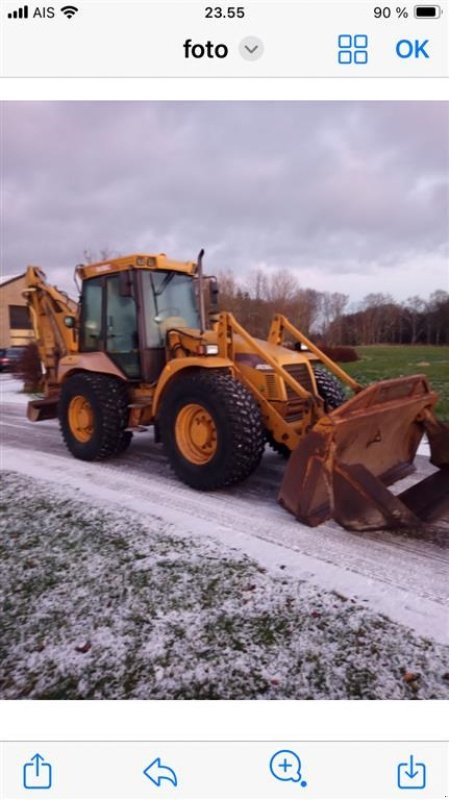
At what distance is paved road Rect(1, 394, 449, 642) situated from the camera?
254 centimetres

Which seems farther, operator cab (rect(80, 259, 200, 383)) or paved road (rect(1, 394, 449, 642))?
operator cab (rect(80, 259, 200, 383))

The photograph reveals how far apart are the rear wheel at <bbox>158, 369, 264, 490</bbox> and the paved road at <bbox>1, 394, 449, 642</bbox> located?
251mm

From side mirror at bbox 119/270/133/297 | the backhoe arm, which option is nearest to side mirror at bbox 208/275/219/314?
side mirror at bbox 119/270/133/297

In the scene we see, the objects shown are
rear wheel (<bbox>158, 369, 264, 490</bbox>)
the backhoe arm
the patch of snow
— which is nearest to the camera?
the patch of snow

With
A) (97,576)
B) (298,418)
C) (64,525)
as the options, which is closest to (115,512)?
(64,525)

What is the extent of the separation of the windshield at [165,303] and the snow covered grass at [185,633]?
8.73 feet

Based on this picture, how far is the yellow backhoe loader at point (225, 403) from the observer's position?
315cm

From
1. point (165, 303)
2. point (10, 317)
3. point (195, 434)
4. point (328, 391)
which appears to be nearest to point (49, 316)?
point (165, 303)
